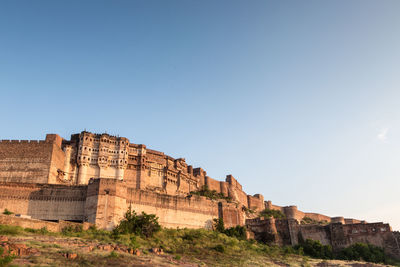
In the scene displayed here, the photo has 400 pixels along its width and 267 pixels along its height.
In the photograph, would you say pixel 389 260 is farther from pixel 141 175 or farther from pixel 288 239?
pixel 141 175

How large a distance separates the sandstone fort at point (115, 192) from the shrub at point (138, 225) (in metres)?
0.99

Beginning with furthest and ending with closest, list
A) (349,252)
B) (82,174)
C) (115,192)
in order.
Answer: (82,174), (349,252), (115,192)

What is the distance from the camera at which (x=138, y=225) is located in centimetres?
3791

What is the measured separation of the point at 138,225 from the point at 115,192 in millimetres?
4284

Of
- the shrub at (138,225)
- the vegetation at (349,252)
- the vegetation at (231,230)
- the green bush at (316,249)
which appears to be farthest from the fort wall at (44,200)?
the green bush at (316,249)

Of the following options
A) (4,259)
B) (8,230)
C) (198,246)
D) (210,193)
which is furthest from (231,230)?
(4,259)

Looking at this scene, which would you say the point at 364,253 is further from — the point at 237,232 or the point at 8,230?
→ the point at 8,230

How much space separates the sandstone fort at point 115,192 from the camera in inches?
1547

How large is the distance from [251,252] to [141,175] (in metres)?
25.7

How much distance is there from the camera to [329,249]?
4428cm

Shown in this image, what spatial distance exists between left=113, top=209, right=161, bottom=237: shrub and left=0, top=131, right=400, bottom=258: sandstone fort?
3.24 feet

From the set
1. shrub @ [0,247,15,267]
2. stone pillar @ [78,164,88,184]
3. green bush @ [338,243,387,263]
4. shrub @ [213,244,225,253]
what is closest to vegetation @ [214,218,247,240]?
shrub @ [213,244,225,253]

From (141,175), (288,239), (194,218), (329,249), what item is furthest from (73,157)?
(329,249)

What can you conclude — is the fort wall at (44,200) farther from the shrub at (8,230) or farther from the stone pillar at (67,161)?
the stone pillar at (67,161)
